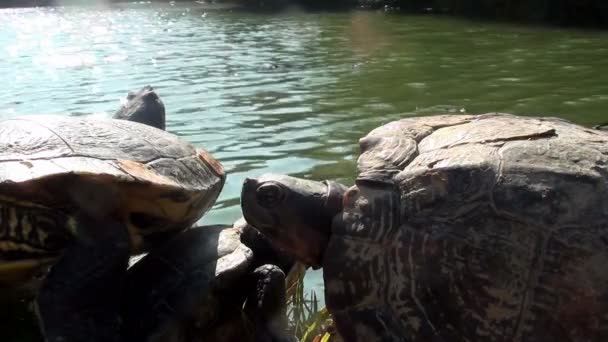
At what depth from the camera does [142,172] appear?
3020 mm

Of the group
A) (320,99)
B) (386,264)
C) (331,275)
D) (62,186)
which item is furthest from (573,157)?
(320,99)

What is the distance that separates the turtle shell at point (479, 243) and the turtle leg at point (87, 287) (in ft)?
2.72

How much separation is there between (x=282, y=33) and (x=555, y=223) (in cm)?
1899

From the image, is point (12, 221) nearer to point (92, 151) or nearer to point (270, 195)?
point (92, 151)

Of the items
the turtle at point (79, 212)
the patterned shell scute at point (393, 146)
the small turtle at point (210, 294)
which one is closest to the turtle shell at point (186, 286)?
the small turtle at point (210, 294)

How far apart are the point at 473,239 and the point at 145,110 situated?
273 cm

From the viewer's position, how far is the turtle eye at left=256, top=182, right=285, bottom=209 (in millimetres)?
2734

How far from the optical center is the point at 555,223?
2299 millimetres

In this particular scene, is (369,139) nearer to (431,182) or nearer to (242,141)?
(431,182)

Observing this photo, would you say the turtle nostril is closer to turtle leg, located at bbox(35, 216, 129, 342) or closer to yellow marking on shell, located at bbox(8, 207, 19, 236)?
turtle leg, located at bbox(35, 216, 129, 342)

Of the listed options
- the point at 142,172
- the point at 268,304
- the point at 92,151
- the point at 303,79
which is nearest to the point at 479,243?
the point at 268,304

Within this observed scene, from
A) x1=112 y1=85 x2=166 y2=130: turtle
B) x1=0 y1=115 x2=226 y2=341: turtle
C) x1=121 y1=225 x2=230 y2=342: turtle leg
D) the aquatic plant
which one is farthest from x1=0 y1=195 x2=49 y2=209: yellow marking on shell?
x1=112 y1=85 x2=166 y2=130: turtle

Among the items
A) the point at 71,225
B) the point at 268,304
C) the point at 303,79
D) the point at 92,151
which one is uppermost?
the point at 92,151

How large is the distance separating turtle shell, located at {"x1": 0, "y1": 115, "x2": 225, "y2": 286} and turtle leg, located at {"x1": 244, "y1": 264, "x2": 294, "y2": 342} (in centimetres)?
49
